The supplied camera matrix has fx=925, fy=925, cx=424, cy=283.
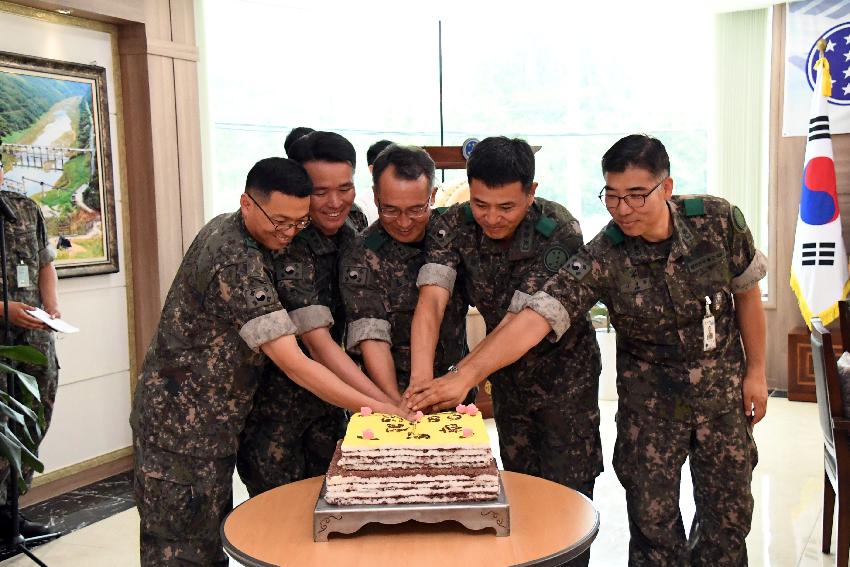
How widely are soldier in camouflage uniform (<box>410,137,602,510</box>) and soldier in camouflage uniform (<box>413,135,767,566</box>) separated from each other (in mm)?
122

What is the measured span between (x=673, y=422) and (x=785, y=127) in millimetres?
5057

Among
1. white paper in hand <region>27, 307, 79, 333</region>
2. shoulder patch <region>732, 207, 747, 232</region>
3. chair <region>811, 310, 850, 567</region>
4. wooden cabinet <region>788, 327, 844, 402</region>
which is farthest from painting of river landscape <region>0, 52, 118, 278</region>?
wooden cabinet <region>788, 327, 844, 402</region>

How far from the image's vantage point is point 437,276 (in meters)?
2.77

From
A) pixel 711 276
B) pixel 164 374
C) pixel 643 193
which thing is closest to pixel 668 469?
pixel 711 276

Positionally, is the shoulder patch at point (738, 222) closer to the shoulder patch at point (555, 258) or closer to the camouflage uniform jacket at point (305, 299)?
the shoulder patch at point (555, 258)

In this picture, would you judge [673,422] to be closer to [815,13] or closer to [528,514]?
[528,514]

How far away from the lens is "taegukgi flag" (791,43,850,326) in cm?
647

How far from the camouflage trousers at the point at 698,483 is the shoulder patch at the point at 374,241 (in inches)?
36.4

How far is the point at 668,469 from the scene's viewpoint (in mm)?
2732

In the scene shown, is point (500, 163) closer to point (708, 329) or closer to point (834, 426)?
point (708, 329)

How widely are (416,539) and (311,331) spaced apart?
85cm

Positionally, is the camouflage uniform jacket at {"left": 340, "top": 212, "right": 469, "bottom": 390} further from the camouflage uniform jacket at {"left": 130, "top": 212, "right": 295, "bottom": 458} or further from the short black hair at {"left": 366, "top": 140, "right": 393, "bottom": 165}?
the short black hair at {"left": 366, "top": 140, "right": 393, "bottom": 165}

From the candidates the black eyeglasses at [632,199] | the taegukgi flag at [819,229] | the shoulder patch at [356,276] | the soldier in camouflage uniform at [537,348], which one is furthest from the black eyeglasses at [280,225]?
the taegukgi flag at [819,229]

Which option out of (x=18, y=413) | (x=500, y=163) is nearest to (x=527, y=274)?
(x=500, y=163)
